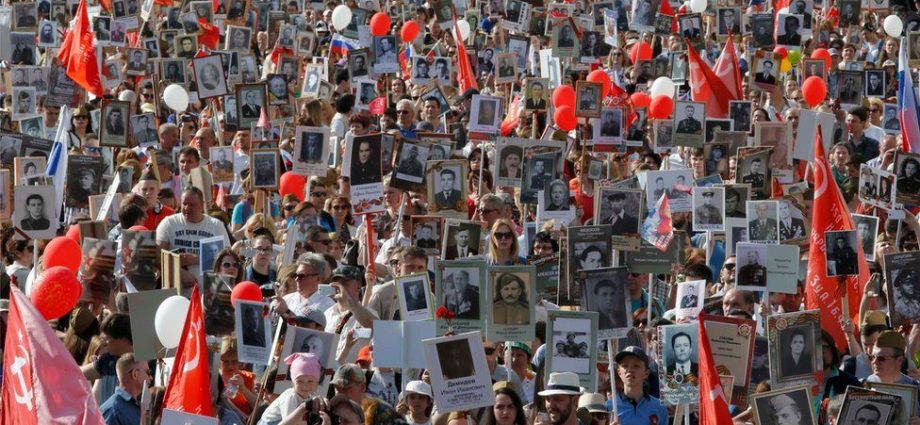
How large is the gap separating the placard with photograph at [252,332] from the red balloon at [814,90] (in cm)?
965

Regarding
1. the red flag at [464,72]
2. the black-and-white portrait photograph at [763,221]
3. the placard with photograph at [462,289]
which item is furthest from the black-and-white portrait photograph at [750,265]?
the red flag at [464,72]

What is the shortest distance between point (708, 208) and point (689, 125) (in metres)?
3.03

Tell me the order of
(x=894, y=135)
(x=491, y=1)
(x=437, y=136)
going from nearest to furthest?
(x=437, y=136) < (x=894, y=135) < (x=491, y=1)

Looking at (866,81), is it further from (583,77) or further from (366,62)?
(366,62)

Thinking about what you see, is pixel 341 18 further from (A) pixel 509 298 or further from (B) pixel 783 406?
(B) pixel 783 406

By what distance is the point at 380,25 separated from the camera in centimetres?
2188

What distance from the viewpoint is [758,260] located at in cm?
1084

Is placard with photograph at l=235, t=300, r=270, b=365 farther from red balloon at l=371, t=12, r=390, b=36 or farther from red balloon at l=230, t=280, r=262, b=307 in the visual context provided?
red balloon at l=371, t=12, r=390, b=36

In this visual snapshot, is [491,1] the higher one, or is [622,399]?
[491,1]

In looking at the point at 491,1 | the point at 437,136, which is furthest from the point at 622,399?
the point at 491,1

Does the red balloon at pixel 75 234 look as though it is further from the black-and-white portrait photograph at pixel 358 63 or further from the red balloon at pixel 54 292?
the black-and-white portrait photograph at pixel 358 63

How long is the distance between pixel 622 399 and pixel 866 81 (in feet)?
32.7

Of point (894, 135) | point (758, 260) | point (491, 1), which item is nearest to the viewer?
point (758, 260)

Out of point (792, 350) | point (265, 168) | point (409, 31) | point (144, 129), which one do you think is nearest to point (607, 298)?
point (792, 350)
